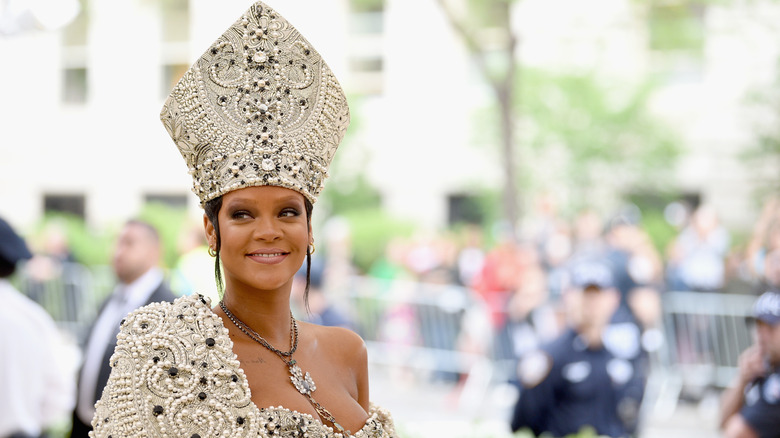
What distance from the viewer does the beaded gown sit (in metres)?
2.18

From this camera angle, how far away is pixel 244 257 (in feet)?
7.72

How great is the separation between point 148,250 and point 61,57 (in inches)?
824

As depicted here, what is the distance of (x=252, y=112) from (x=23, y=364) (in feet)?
11.0

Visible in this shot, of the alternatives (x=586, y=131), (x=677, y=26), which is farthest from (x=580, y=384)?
(x=677, y=26)

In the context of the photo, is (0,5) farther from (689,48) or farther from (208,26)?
(208,26)

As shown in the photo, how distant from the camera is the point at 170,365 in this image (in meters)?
2.22

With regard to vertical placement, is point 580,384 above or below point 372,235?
below

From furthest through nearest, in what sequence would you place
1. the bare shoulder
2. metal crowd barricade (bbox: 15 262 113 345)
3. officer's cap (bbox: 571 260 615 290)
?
metal crowd barricade (bbox: 15 262 113 345), officer's cap (bbox: 571 260 615 290), the bare shoulder

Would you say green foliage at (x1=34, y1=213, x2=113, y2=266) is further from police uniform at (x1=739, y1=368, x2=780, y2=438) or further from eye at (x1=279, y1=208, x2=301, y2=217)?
eye at (x1=279, y1=208, x2=301, y2=217)

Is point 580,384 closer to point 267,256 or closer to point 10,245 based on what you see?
point 10,245

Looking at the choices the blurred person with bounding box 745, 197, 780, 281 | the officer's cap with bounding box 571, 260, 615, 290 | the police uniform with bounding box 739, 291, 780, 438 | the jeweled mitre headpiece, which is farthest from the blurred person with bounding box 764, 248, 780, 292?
the jeweled mitre headpiece

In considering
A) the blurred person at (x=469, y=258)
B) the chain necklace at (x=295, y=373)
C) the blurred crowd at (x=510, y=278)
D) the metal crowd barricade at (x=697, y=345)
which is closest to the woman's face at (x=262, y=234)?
the chain necklace at (x=295, y=373)

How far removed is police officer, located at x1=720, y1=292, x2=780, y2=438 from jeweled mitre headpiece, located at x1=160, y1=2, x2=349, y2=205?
12.4 ft

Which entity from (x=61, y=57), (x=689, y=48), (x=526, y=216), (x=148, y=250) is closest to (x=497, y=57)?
(x=526, y=216)
